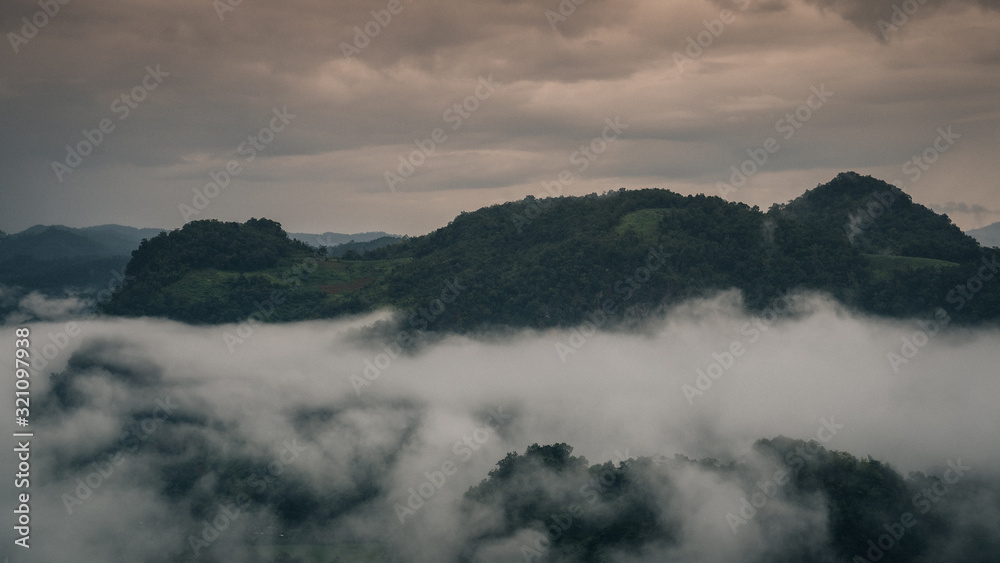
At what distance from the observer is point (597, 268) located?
11038cm

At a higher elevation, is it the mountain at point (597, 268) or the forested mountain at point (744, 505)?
the mountain at point (597, 268)

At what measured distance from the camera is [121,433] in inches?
4055

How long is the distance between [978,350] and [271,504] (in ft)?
277

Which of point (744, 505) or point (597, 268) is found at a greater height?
point (597, 268)

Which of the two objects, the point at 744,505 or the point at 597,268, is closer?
the point at 744,505

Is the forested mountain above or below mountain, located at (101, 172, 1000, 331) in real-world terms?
below

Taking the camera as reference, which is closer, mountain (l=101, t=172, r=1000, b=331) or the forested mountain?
the forested mountain

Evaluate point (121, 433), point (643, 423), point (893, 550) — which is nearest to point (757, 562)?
point (893, 550)

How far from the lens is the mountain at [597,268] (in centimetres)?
10712

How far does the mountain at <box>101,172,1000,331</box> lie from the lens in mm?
107125

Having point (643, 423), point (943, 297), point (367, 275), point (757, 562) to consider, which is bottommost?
point (757, 562)

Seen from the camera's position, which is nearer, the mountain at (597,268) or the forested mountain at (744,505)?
the forested mountain at (744,505)

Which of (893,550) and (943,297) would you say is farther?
(943,297)

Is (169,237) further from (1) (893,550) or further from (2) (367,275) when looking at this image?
(1) (893,550)
